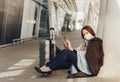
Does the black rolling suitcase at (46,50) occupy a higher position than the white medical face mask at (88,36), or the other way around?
the white medical face mask at (88,36)

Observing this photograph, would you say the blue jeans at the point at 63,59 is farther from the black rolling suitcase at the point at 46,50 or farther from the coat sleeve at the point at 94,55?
the black rolling suitcase at the point at 46,50

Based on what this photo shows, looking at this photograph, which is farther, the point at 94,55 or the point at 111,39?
the point at 111,39

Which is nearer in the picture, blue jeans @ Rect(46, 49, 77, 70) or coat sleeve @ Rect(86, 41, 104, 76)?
coat sleeve @ Rect(86, 41, 104, 76)

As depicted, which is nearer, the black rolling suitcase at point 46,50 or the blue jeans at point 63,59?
the blue jeans at point 63,59

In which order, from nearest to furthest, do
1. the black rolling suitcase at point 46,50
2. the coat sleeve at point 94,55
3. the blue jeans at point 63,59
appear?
the coat sleeve at point 94,55 → the blue jeans at point 63,59 → the black rolling suitcase at point 46,50

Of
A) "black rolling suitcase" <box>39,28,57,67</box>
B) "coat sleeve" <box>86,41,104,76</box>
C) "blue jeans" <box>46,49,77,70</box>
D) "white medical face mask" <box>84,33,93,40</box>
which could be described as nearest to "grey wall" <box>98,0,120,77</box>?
"coat sleeve" <box>86,41,104,76</box>

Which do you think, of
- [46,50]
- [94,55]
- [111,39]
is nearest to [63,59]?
[94,55]

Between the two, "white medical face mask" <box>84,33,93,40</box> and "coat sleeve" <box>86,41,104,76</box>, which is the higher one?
"white medical face mask" <box>84,33,93,40</box>

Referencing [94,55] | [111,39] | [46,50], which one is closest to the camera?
[94,55]

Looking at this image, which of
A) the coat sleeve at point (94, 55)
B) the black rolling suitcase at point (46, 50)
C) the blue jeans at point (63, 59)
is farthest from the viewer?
the black rolling suitcase at point (46, 50)

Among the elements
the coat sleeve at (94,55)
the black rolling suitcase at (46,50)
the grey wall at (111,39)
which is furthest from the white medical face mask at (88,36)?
the black rolling suitcase at (46,50)

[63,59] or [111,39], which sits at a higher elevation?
[111,39]

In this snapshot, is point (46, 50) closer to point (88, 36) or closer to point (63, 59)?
point (63, 59)

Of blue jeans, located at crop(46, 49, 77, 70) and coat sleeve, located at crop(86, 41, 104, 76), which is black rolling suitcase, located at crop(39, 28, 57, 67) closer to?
blue jeans, located at crop(46, 49, 77, 70)
